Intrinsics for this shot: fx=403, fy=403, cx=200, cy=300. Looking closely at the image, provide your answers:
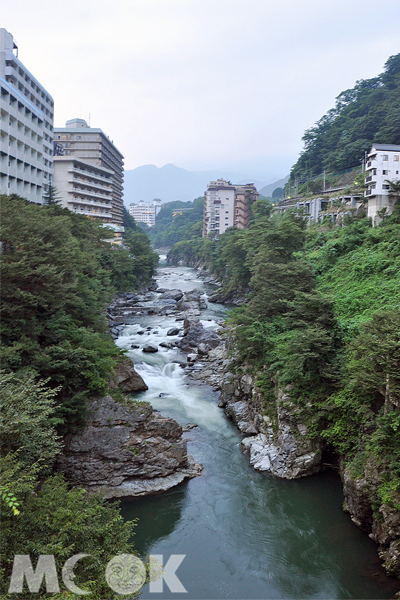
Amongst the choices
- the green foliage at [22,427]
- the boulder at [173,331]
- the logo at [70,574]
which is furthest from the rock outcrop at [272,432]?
the boulder at [173,331]

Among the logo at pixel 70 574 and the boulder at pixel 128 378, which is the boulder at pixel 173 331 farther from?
the logo at pixel 70 574

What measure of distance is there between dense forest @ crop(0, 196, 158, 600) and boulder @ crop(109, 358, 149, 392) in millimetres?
754

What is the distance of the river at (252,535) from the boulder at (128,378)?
4775 millimetres

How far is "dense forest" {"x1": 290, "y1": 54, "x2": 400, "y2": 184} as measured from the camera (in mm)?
56406

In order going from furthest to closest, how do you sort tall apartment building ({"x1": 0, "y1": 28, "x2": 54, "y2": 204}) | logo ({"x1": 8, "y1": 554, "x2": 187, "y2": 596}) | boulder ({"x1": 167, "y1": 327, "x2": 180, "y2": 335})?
tall apartment building ({"x1": 0, "y1": 28, "x2": 54, "y2": 204}) → boulder ({"x1": 167, "y1": 327, "x2": 180, "y2": 335}) → logo ({"x1": 8, "y1": 554, "x2": 187, "y2": 596})

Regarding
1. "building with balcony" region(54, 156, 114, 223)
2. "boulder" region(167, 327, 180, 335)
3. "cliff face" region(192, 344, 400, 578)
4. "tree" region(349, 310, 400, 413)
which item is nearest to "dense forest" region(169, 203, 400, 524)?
"tree" region(349, 310, 400, 413)

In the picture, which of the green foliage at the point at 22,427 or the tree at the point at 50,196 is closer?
the green foliage at the point at 22,427

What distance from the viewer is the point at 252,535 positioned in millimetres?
12336

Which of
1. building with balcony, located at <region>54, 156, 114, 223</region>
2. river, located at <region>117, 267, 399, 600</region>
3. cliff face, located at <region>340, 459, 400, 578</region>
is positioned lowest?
river, located at <region>117, 267, 399, 600</region>

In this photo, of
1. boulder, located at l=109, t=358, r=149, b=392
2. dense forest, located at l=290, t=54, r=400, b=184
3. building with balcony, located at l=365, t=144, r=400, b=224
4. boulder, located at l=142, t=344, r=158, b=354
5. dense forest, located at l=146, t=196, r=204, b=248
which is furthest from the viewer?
dense forest, located at l=146, t=196, r=204, b=248

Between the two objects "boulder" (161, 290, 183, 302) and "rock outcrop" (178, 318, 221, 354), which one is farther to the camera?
"boulder" (161, 290, 183, 302)

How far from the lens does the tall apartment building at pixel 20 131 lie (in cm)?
3534

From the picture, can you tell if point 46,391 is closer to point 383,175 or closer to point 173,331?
point 173,331

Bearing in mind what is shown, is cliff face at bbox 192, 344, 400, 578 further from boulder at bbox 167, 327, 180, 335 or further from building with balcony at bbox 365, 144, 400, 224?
building with balcony at bbox 365, 144, 400, 224
